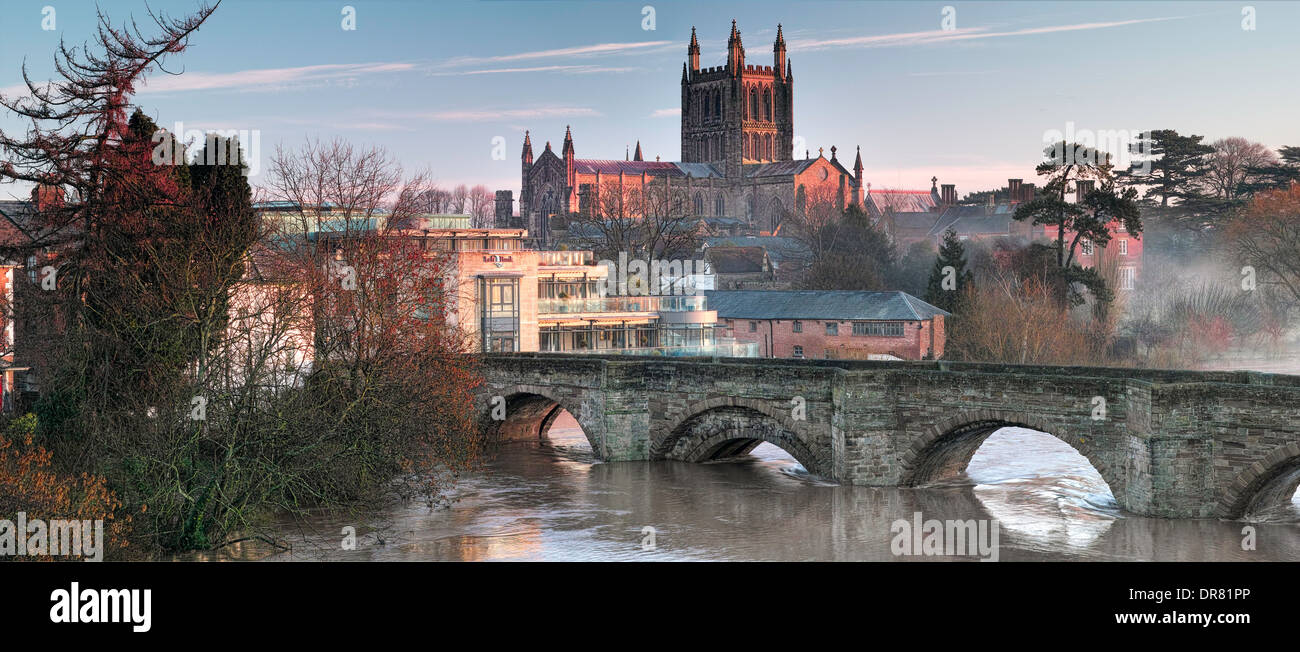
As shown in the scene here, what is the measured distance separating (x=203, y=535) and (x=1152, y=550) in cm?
1913

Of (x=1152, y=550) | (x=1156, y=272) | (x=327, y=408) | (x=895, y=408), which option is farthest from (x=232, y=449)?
(x=1156, y=272)

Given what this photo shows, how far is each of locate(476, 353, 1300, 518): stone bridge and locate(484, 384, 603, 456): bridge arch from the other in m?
0.07

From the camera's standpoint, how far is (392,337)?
35.0 m

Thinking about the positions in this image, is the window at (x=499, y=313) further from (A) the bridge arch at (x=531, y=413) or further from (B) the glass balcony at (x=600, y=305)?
(A) the bridge arch at (x=531, y=413)

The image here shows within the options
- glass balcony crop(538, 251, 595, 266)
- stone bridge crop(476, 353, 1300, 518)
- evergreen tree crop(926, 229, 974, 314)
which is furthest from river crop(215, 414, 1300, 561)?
evergreen tree crop(926, 229, 974, 314)

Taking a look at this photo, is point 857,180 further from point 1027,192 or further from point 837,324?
point 837,324

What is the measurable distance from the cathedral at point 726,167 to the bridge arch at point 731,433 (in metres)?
89.6

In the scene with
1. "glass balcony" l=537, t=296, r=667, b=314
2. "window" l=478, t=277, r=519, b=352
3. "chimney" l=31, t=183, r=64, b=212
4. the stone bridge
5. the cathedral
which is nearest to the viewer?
the stone bridge

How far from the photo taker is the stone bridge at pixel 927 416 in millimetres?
28500

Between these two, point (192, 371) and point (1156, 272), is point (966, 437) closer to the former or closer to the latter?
point (192, 371)

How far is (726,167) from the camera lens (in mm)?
148250

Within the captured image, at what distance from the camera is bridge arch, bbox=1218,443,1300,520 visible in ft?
90.4

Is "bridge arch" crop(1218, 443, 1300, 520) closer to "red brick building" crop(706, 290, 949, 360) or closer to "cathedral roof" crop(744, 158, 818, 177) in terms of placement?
"red brick building" crop(706, 290, 949, 360)

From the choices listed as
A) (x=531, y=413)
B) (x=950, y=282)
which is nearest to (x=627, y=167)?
(x=950, y=282)
